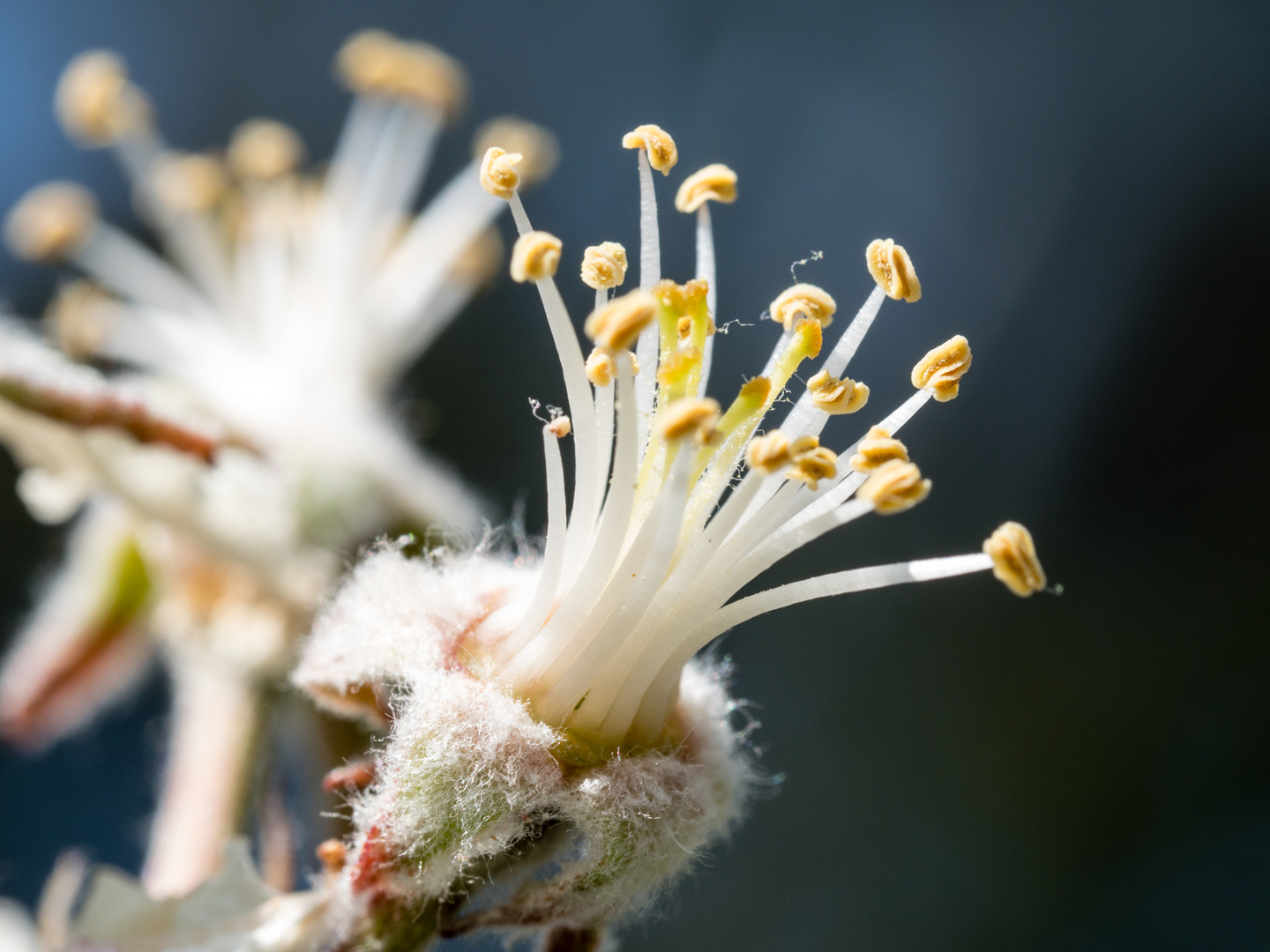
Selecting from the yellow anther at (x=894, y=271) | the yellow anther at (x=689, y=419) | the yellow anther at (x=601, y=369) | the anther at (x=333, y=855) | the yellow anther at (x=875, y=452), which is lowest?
the anther at (x=333, y=855)

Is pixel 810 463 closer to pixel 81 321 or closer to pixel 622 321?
pixel 622 321

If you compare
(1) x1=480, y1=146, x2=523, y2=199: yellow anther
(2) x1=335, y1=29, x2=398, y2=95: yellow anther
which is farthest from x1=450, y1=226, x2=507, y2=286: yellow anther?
(1) x1=480, y1=146, x2=523, y2=199: yellow anther

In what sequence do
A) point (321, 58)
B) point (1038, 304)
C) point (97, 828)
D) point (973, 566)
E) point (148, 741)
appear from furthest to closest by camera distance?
point (321, 58)
point (1038, 304)
point (97, 828)
point (148, 741)
point (973, 566)

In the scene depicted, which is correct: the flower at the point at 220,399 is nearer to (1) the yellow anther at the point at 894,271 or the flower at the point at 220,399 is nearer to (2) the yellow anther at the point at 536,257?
(2) the yellow anther at the point at 536,257

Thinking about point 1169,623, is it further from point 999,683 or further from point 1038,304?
point 1038,304

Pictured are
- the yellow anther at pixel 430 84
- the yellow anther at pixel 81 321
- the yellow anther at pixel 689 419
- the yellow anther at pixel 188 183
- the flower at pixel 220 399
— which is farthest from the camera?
the yellow anther at pixel 430 84

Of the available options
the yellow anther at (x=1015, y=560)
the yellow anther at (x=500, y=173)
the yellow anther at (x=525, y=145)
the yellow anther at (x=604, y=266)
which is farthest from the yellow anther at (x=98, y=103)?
the yellow anther at (x=1015, y=560)

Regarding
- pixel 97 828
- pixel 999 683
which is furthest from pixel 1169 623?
pixel 97 828

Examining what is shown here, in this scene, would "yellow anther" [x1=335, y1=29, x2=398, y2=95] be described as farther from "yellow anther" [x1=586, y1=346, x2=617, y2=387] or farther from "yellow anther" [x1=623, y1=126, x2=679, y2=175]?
"yellow anther" [x1=586, y1=346, x2=617, y2=387]
